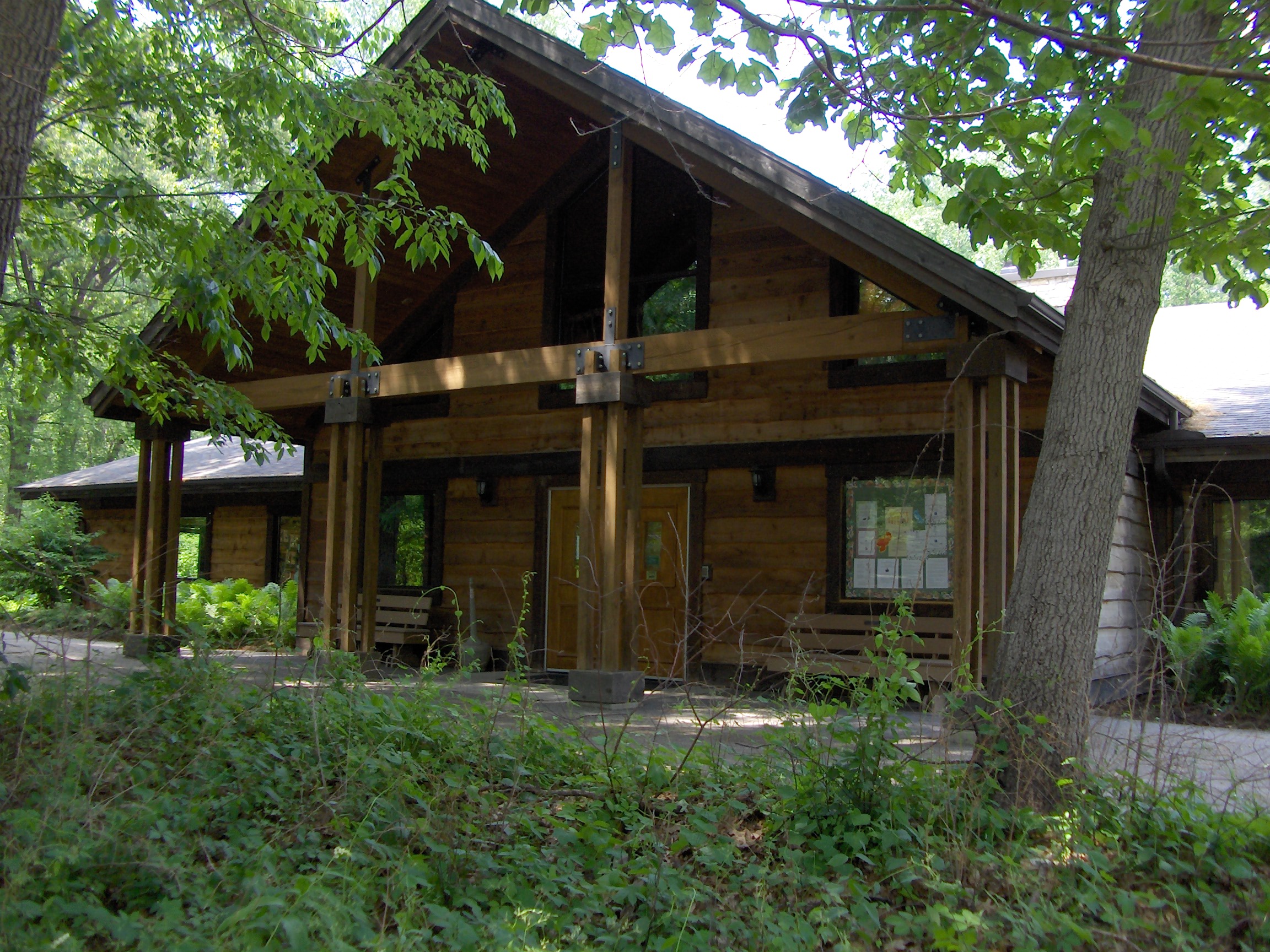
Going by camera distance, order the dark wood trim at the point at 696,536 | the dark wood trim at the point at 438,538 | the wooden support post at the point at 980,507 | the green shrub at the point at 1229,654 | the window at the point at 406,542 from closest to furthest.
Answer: the wooden support post at the point at 980,507, the green shrub at the point at 1229,654, the dark wood trim at the point at 696,536, the dark wood trim at the point at 438,538, the window at the point at 406,542

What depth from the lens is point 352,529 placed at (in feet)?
32.5

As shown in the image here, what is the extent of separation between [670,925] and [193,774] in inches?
90.1

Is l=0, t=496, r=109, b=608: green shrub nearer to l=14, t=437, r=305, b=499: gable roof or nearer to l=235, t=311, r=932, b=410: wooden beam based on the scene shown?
l=14, t=437, r=305, b=499: gable roof

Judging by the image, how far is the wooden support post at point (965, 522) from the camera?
6855 mm

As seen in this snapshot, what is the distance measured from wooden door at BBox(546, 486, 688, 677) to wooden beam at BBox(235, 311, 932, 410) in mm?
2005

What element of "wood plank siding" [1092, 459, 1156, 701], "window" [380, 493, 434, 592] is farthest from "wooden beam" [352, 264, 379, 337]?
"wood plank siding" [1092, 459, 1156, 701]

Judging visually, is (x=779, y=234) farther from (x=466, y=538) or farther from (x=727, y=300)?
(x=466, y=538)

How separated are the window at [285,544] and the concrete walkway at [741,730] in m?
6.06

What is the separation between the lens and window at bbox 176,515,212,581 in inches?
666

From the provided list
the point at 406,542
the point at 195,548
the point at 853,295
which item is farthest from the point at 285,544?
the point at 853,295

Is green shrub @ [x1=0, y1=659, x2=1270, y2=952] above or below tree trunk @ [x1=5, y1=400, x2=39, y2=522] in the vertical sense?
below

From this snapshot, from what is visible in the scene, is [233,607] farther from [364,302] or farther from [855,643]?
[855,643]

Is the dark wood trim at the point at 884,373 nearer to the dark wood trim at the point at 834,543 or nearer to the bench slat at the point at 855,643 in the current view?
the dark wood trim at the point at 834,543

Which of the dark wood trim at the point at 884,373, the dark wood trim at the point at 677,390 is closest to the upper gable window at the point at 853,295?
the dark wood trim at the point at 884,373
